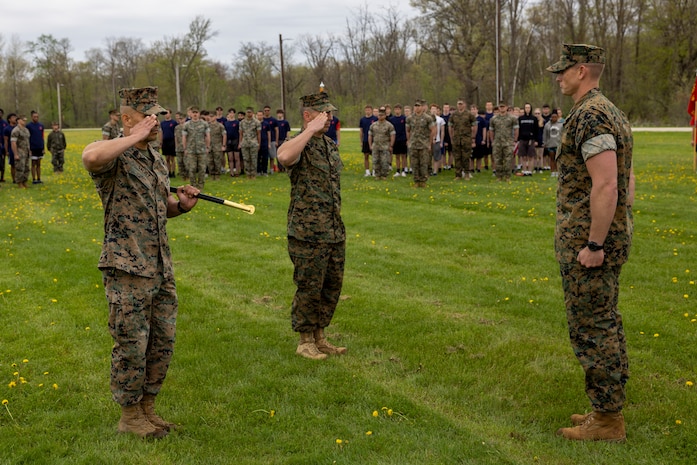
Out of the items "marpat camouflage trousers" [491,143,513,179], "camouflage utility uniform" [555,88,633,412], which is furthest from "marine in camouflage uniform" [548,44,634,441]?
"marpat camouflage trousers" [491,143,513,179]

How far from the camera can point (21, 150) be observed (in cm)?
2027

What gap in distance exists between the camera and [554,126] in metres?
19.8

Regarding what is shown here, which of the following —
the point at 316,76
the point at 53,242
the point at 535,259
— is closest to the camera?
the point at 535,259

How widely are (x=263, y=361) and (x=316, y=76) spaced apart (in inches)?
2699

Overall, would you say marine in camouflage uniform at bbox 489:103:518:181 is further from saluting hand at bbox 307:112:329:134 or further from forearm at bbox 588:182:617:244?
forearm at bbox 588:182:617:244

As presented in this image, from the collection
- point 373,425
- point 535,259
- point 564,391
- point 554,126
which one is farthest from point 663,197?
point 373,425

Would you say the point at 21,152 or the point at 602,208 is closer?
the point at 602,208

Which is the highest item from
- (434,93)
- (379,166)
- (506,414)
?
(434,93)

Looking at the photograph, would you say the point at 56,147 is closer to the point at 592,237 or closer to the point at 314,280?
the point at 314,280

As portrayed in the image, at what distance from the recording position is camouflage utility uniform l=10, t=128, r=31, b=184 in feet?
65.7

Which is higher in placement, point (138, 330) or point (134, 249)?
point (134, 249)

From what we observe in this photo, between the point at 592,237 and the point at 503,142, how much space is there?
1544cm

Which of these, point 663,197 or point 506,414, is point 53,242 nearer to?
point 506,414

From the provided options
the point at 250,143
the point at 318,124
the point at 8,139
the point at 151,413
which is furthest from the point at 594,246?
the point at 8,139
